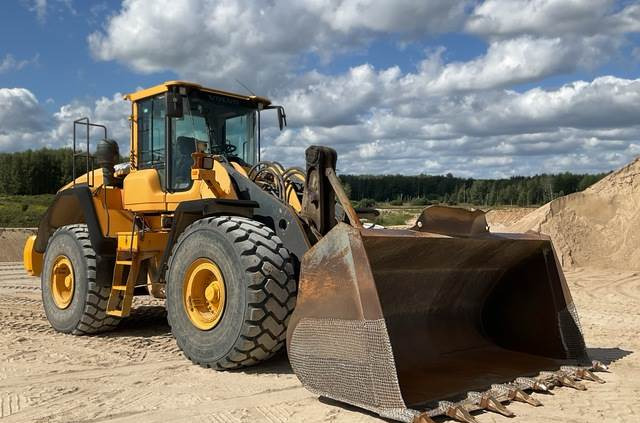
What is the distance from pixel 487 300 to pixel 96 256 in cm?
430

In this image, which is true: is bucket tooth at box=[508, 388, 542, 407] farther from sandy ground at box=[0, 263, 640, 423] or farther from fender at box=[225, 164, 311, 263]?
fender at box=[225, 164, 311, 263]

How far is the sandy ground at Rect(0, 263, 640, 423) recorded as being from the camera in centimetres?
427

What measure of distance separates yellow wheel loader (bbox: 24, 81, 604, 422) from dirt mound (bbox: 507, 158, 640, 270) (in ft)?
31.2

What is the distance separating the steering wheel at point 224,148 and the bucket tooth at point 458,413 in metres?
4.01

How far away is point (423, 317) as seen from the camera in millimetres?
5582

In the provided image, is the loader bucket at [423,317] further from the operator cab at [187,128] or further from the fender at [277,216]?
the operator cab at [187,128]

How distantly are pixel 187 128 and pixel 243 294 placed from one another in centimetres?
263

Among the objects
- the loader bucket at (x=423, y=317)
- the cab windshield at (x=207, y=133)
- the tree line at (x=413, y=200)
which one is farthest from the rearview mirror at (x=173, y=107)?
the tree line at (x=413, y=200)

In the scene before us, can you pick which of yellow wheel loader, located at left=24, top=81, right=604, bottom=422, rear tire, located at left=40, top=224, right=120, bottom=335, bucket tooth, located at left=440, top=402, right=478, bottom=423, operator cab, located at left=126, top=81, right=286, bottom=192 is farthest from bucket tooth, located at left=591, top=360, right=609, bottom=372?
rear tire, located at left=40, top=224, right=120, bottom=335

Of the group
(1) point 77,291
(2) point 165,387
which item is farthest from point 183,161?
(2) point 165,387

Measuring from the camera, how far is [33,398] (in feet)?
15.7

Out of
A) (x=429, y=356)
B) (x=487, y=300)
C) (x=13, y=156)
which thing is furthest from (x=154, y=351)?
(x=13, y=156)

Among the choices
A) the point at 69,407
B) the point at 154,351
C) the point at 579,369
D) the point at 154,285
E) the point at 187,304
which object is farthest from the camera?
the point at 154,285

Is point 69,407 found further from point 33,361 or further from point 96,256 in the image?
point 96,256
